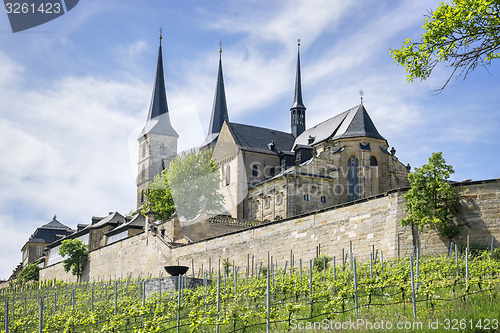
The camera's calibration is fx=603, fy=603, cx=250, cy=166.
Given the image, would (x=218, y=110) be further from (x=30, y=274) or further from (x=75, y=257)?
(x=75, y=257)

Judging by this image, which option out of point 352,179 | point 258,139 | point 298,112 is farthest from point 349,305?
point 298,112

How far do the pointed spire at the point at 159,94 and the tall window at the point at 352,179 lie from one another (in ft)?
152

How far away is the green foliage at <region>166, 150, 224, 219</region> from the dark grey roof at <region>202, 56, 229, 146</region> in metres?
30.6

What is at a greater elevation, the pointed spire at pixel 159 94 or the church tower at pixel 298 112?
the pointed spire at pixel 159 94

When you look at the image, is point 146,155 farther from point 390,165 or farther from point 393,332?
point 393,332

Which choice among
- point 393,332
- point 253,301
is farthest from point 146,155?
point 393,332

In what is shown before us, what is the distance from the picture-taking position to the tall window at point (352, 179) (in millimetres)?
54438

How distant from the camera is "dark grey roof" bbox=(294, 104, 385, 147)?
56000mm

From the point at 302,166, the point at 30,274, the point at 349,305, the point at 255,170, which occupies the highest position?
the point at 255,170

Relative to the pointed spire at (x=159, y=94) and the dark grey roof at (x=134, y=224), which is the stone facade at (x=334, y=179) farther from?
the pointed spire at (x=159, y=94)

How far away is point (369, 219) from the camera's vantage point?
89.7 ft

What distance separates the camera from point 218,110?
302ft

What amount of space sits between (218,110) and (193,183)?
121 ft

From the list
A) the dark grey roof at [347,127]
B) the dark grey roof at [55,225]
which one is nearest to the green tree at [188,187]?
the dark grey roof at [347,127]
